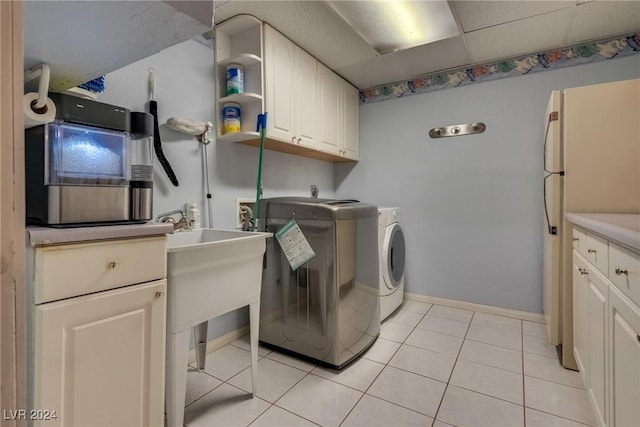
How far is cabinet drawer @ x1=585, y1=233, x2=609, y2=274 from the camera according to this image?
3.37 ft

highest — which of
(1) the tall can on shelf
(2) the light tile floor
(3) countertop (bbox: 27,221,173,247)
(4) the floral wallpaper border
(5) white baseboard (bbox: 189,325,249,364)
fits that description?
(4) the floral wallpaper border

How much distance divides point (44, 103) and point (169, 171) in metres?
0.85

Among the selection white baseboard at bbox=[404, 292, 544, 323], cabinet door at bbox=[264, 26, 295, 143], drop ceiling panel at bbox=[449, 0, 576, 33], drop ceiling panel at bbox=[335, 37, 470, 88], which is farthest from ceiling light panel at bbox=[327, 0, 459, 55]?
white baseboard at bbox=[404, 292, 544, 323]

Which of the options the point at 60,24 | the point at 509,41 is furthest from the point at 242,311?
the point at 509,41

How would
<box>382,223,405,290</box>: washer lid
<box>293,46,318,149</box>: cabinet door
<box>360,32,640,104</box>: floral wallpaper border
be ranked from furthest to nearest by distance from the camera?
<box>382,223,405,290</box>: washer lid < <box>293,46,318,149</box>: cabinet door < <box>360,32,640,104</box>: floral wallpaper border

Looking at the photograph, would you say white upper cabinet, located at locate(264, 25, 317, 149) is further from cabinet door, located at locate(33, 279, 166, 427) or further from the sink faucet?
cabinet door, located at locate(33, 279, 166, 427)

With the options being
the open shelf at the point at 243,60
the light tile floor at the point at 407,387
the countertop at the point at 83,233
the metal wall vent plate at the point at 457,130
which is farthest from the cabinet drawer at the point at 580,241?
the open shelf at the point at 243,60

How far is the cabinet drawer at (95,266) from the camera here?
776 millimetres

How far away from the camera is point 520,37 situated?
2.12 m

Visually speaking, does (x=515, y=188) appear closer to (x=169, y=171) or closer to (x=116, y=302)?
(x=169, y=171)

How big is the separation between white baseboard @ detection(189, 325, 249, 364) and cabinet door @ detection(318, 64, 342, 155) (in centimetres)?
157

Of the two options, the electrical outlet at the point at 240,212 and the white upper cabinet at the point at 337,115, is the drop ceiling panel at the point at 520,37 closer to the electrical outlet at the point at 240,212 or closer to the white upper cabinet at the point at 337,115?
the white upper cabinet at the point at 337,115

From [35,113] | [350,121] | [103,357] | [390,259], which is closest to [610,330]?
[390,259]

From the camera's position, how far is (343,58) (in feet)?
7.95
